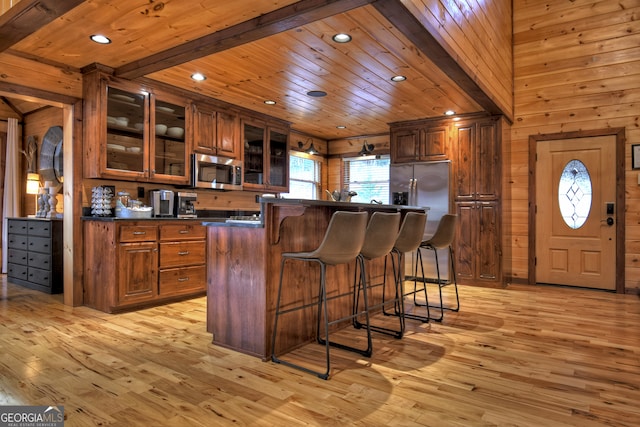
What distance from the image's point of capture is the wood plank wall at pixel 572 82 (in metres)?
4.93

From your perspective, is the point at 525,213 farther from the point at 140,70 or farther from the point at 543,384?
the point at 140,70

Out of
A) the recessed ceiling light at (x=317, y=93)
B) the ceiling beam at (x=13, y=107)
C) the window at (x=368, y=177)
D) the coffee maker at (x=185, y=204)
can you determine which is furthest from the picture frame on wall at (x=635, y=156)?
the ceiling beam at (x=13, y=107)

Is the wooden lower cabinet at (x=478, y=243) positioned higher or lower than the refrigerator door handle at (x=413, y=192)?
lower

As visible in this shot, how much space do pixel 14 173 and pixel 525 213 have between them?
7605 mm

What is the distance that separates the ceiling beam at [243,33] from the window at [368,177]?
4173mm

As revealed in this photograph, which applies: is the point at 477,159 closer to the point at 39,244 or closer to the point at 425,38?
the point at 425,38

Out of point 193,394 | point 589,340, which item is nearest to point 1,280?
point 193,394

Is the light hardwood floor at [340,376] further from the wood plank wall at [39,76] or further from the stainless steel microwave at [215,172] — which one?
the wood plank wall at [39,76]

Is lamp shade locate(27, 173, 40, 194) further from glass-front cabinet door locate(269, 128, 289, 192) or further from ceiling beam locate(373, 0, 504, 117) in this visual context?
ceiling beam locate(373, 0, 504, 117)

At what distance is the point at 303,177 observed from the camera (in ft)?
24.2

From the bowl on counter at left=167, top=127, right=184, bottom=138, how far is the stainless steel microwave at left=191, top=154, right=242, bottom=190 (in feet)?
0.90

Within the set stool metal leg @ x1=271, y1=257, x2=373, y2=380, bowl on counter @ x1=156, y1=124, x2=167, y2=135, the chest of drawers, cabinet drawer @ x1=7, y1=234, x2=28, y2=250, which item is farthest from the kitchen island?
cabinet drawer @ x1=7, y1=234, x2=28, y2=250

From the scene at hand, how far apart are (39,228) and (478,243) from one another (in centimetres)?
557

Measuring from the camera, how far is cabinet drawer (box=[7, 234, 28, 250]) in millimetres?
5144
